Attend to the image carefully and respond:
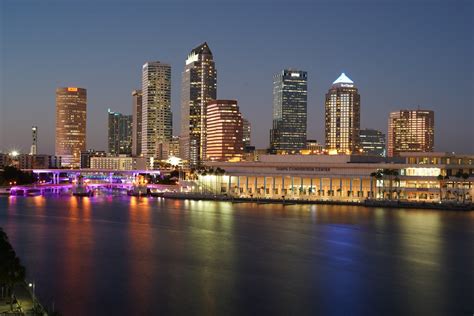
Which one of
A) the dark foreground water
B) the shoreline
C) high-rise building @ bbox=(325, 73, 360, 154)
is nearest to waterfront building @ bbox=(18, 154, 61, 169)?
high-rise building @ bbox=(325, 73, 360, 154)

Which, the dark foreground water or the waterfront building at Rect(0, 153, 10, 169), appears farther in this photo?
the waterfront building at Rect(0, 153, 10, 169)

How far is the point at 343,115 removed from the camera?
123562 mm

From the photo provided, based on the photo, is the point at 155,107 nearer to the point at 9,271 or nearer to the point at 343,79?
the point at 343,79

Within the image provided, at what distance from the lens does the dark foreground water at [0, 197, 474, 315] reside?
17.8 metres

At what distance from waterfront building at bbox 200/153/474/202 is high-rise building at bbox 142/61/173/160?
308 ft

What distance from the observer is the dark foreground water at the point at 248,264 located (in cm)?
1783

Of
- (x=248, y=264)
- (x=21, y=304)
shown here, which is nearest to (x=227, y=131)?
(x=248, y=264)

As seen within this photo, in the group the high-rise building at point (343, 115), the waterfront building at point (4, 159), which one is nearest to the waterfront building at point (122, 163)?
the waterfront building at point (4, 159)

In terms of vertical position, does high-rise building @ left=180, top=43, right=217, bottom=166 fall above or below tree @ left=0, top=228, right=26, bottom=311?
above

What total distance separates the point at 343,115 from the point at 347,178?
64.7m

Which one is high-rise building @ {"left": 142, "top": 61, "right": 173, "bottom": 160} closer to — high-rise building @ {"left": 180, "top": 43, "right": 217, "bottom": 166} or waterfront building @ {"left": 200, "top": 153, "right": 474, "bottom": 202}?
high-rise building @ {"left": 180, "top": 43, "right": 217, "bottom": 166}

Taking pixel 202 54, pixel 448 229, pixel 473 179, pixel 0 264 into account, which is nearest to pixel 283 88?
pixel 202 54

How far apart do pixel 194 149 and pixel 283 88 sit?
2530 centimetres

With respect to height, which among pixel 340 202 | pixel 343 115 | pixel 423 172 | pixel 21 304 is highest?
pixel 343 115
